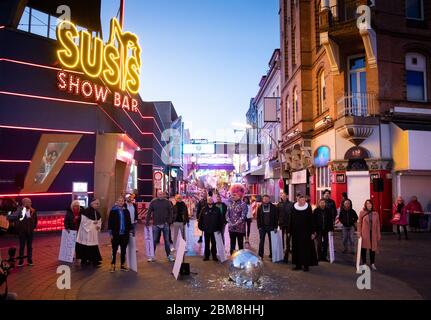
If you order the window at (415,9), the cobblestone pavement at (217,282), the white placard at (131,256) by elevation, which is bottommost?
the cobblestone pavement at (217,282)

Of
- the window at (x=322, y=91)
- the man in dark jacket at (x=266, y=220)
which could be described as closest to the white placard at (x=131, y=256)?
the man in dark jacket at (x=266, y=220)

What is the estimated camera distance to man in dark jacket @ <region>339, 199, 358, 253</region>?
12.6 metres

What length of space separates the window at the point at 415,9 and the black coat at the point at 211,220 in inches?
594

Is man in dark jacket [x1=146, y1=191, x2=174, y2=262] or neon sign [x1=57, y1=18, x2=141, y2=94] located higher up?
neon sign [x1=57, y1=18, x2=141, y2=94]

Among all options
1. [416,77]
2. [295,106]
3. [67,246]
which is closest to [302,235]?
[67,246]

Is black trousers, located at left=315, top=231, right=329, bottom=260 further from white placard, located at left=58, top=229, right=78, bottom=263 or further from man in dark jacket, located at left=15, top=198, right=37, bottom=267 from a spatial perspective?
man in dark jacket, located at left=15, top=198, right=37, bottom=267

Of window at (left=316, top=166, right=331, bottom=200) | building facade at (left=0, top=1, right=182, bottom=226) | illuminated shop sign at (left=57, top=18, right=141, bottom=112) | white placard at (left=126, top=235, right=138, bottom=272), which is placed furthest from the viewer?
window at (left=316, top=166, right=331, bottom=200)

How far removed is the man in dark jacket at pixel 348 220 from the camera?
12.6 meters

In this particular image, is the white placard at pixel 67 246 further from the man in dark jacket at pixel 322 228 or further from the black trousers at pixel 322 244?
the black trousers at pixel 322 244

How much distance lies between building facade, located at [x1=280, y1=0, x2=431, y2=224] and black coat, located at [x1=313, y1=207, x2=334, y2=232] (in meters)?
5.66

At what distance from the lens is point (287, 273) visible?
956cm

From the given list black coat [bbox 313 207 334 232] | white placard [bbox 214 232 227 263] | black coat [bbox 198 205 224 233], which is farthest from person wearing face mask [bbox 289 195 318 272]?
black coat [bbox 198 205 224 233]

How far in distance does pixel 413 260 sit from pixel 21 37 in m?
16.9

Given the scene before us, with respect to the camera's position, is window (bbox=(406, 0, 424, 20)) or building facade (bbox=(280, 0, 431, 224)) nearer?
building facade (bbox=(280, 0, 431, 224))
